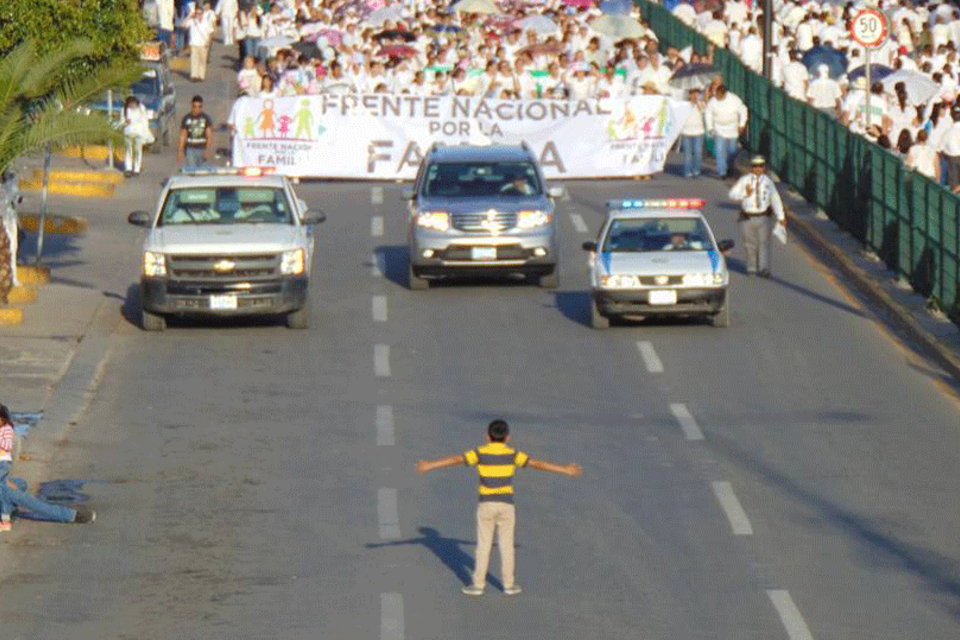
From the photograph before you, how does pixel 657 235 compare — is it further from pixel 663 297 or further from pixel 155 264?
pixel 155 264

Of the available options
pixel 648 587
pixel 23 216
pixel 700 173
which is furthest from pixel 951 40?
pixel 648 587

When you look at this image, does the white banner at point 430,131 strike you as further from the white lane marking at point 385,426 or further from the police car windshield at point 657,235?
the white lane marking at point 385,426

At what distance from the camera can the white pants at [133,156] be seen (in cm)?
4416

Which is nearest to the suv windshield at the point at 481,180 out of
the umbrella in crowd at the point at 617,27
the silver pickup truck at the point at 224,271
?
the silver pickup truck at the point at 224,271

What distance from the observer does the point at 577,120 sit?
43688mm

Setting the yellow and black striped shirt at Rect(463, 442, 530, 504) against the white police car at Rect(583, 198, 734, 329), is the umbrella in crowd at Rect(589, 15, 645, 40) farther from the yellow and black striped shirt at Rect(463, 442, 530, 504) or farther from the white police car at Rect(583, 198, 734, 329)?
the yellow and black striped shirt at Rect(463, 442, 530, 504)

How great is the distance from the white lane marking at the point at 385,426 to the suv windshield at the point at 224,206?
5387 mm

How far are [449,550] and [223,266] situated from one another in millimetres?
10366

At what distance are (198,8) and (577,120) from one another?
53.7 ft

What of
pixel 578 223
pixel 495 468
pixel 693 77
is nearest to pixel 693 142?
pixel 693 77

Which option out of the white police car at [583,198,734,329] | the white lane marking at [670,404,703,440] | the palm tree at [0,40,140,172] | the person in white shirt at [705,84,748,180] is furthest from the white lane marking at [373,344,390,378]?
the person in white shirt at [705,84,748,180]

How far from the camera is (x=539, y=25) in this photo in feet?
177

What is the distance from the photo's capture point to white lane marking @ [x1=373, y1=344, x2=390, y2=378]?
28641mm

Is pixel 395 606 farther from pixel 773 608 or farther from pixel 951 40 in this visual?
pixel 951 40
